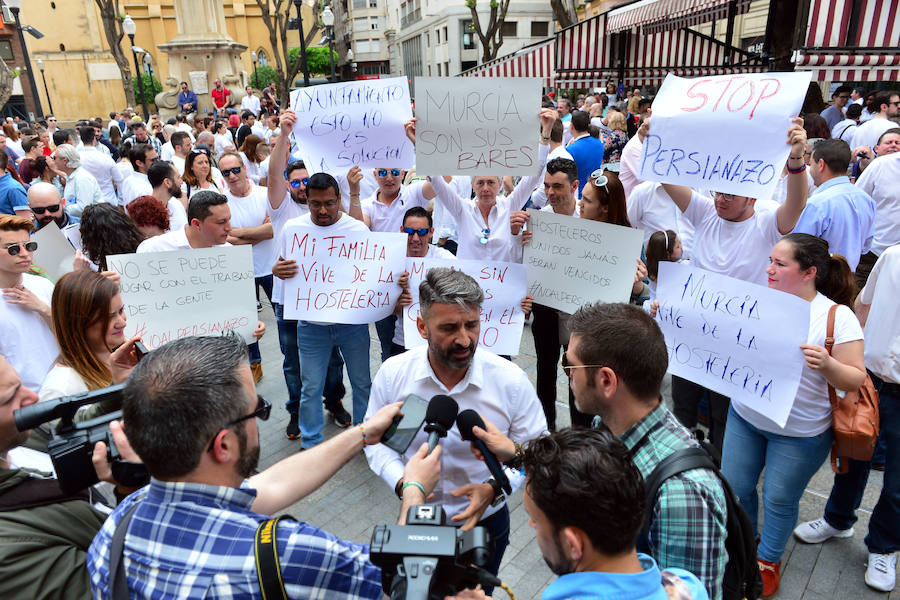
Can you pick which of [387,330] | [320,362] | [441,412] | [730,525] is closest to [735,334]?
[730,525]

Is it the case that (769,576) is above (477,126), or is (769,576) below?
below

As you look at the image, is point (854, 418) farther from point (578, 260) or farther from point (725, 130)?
point (578, 260)

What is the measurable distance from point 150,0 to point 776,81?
54.0 meters

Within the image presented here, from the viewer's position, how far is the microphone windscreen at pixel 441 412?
2037 mm

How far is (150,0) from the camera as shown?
44938 millimetres

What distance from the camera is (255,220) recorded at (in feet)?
18.8

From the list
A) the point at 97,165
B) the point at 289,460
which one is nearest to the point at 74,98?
the point at 97,165

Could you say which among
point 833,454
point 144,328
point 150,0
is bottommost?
point 833,454

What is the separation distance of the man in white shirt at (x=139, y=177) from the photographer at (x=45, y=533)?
622cm

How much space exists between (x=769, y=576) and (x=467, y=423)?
7.34 ft

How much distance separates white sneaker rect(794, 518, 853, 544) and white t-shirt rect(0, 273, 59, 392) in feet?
15.2

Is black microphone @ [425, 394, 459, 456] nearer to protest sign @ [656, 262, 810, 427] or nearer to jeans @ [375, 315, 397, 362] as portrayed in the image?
protest sign @ [656, 262, 810, 427]

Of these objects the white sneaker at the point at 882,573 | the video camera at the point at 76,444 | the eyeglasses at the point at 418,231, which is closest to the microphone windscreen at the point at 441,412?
the video camera at the point at 76,444

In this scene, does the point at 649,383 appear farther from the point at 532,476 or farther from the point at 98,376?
the point at 98,376
